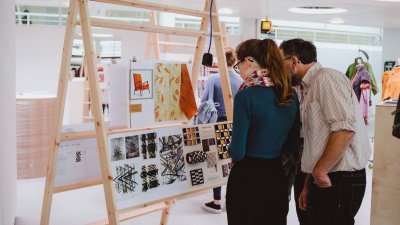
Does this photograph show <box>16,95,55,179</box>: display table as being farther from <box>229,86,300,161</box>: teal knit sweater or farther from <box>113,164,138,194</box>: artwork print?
<box>229,86,300,161</box>: teal knit sweater

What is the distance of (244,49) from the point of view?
198cm

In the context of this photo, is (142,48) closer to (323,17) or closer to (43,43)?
(43,43)

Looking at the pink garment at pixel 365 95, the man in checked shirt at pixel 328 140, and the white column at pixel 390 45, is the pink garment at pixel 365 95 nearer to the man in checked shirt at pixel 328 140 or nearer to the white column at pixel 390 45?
the man in checked shirt at pixel 328 140

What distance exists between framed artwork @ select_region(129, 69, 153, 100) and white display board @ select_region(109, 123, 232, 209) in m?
0.26

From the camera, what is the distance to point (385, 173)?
8.84ft

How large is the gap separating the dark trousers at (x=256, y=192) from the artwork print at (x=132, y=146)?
56 centimetres

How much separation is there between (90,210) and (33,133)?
1.46m

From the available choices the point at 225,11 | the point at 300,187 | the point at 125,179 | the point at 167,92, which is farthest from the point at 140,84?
the point at 225,11

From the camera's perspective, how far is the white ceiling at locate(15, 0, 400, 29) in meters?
6.60

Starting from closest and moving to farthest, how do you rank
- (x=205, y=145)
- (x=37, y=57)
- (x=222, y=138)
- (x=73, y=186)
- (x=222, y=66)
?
(x=73, y=186)
(x=205, y=145)
(x=222, y=138)
(x=222, y=66)
(x=37, y=57)

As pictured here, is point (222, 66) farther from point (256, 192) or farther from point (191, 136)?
point (256, 192)

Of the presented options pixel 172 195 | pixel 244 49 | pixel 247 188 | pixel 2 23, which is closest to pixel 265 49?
pixel 244 49

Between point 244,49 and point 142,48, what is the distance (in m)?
6.76

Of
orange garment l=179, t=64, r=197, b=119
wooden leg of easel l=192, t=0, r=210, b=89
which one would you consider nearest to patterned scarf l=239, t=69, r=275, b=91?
orange garment l=179, t=64, r=197, b=119
